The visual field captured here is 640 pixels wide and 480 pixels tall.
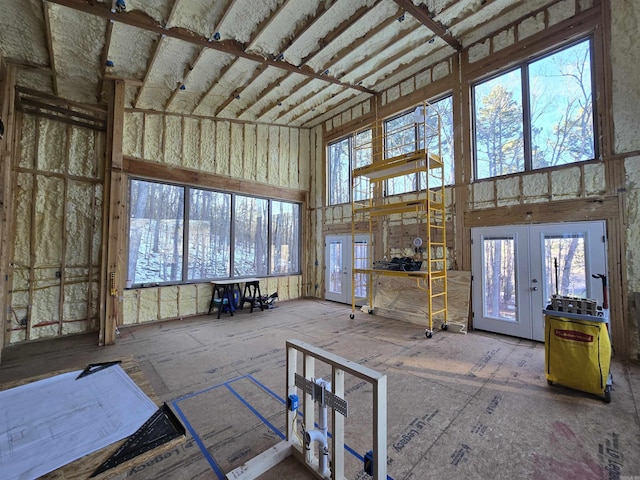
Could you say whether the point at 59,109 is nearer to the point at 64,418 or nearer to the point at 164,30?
the point at 164,30

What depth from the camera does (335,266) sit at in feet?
26.5

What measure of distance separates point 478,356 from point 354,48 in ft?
18.0

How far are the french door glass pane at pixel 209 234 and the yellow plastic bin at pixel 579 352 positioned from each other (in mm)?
6348

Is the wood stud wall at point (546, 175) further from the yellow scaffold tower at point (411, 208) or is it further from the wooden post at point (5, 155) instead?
the wooden post at point (5, 155)

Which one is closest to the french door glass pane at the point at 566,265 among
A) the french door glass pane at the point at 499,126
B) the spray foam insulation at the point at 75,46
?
the french door glass pane at the point at 499,126

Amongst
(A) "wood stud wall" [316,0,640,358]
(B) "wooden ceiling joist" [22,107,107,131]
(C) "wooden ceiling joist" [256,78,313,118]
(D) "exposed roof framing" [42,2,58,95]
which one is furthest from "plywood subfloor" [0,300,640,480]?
(C) "wooden ceiling joist" [256,78,313,118]

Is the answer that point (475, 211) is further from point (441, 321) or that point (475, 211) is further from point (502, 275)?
point (441, 321)

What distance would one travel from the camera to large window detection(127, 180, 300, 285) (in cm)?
584

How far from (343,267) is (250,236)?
2.72 metres

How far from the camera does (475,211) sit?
5.33 meters

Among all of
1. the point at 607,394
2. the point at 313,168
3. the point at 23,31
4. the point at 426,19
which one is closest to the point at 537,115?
the point at 426,19

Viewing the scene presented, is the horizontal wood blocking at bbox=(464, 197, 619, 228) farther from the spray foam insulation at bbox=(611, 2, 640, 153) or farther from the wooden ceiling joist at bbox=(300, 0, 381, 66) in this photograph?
the wooden ceiling joist at bbox=(300, 0, 381, 66)

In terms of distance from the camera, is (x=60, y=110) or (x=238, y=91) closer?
(x=60, y=110)

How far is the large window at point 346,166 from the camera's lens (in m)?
7.54
